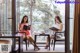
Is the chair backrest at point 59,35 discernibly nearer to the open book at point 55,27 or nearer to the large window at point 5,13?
the open book at point 55,27

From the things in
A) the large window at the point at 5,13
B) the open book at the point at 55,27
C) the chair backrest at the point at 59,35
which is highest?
the large window at the point at 5,13

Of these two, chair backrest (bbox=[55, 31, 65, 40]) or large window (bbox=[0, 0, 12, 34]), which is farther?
chair backrest (bbox=[55, 31, 65, 40])

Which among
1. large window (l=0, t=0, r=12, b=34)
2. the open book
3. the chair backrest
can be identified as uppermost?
large window (l=0, t=0, r=12, b=34)

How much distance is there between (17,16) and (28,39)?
31.9 inches

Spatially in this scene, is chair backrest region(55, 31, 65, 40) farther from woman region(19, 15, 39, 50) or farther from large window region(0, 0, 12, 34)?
large window region(0, 0, 12, 34)

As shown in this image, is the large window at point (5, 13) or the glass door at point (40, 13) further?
the glass door at point (40, 13)

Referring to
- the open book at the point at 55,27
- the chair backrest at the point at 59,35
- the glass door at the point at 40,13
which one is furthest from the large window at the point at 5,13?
the chair backrest at the point at 59,35

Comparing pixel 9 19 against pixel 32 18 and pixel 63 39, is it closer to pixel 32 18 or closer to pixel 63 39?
pixel 32 18

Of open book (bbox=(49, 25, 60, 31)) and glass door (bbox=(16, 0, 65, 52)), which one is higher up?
glass door (bbox=(16, 0, 65, 52))

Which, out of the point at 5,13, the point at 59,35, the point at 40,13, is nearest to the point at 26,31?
the point at 40,13

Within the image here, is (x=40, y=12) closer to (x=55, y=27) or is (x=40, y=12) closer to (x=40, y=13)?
(x=40, y=13)

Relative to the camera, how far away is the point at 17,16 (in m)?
6.14

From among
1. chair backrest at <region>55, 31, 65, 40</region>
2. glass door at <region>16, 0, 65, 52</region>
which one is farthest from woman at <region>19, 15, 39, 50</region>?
chair backrest at <region>55, 31, 65, 40</region>

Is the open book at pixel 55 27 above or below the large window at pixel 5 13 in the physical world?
below
